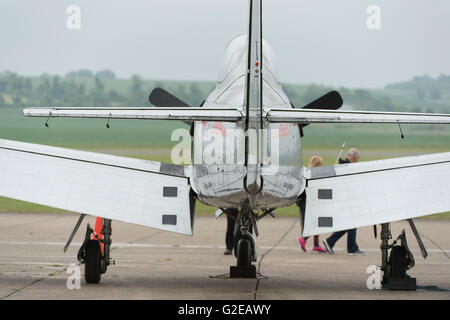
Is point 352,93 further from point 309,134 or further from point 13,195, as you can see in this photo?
point 13,195

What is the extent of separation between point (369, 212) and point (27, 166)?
A: 485 centimetres

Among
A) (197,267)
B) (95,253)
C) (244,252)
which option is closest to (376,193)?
(244,252)

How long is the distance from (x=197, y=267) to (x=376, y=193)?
4582mm

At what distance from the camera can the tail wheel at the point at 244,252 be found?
13.0 meters

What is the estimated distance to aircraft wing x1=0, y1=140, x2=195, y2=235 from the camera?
38.9 ft

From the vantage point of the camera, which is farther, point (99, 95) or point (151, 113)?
point (99, 95)

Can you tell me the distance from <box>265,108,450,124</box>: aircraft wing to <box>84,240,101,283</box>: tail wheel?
410 centimetres

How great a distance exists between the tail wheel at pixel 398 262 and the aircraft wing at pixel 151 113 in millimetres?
4101

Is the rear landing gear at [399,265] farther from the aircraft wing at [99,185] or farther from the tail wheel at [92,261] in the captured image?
the tail wheel at [92,261]

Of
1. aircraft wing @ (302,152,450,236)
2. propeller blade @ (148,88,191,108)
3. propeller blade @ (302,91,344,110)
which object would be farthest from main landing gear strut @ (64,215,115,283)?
propeller blade @ (302,91,344,110)

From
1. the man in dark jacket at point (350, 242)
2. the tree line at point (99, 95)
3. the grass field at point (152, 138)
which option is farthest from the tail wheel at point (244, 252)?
the tree line at point (99, 95)

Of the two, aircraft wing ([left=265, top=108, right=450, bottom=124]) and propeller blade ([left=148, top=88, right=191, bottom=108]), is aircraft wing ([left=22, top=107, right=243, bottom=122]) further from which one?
propeller blade ([left=148, top=88, right=191, bottom=108])

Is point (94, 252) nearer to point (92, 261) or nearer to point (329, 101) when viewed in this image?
point (92, 261)

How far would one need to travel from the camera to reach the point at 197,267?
15477 mm
